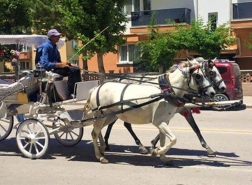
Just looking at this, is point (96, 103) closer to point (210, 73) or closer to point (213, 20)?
point (210, 73)

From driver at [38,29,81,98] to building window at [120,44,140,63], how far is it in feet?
78.3

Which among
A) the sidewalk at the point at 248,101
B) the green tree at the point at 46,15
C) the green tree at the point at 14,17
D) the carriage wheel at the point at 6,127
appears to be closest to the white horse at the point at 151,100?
the carriage wheel at the point at 6,127

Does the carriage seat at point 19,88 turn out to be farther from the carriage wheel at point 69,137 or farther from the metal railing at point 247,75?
the metal railing at point 247,75

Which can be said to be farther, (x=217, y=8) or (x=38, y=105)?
(x=217, y=8)

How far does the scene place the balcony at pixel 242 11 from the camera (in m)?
29.7

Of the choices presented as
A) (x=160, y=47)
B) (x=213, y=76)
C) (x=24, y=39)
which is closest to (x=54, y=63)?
(x=24, y=39)

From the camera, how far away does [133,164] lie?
8852mm

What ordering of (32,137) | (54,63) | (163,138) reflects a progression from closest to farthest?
(163,138) < (32,137) < (54,63)

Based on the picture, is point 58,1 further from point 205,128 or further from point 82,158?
point 82,158

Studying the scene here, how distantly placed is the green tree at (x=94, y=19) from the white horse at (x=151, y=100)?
641 inches

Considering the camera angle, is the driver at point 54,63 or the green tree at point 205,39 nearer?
the driver at point 54,63

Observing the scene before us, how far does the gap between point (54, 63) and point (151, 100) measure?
2.34m

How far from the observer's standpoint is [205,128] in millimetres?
13375

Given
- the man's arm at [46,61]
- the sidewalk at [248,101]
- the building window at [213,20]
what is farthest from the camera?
the building window at [213,20]
